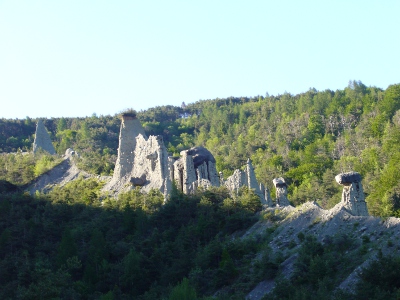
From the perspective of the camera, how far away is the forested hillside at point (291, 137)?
73.8 m

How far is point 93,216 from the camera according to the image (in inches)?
2188

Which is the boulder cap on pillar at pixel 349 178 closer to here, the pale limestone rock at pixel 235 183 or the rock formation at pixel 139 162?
the pale limestone rock at pixel 235 183

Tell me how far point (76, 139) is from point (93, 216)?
5964 cm

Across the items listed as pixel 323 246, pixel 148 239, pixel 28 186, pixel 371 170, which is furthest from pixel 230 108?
pixel 323 246

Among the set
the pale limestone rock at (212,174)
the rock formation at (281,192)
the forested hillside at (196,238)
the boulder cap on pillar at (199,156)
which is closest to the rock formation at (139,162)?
the forested hillside at (196,238)

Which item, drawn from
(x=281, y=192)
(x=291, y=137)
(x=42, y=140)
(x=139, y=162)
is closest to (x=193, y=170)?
(x=281, y=192)

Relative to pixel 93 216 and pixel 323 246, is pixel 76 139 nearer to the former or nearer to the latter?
pixel 93 216

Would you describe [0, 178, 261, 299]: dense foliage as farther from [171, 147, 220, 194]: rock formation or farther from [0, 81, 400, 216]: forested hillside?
[0, 81, 400, 216]: forested hillside

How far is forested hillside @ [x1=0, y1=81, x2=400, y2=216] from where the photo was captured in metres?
73.8

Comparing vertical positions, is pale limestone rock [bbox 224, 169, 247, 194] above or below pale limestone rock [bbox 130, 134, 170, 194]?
below

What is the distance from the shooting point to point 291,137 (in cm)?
11625

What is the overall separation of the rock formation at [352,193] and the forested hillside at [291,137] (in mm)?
16944

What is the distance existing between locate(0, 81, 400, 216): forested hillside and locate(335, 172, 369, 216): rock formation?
16.9 metres

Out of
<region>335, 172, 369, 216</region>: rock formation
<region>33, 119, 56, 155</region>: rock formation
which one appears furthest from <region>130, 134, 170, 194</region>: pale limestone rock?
<region>33, 119, 56, 155</region>: rock formation
